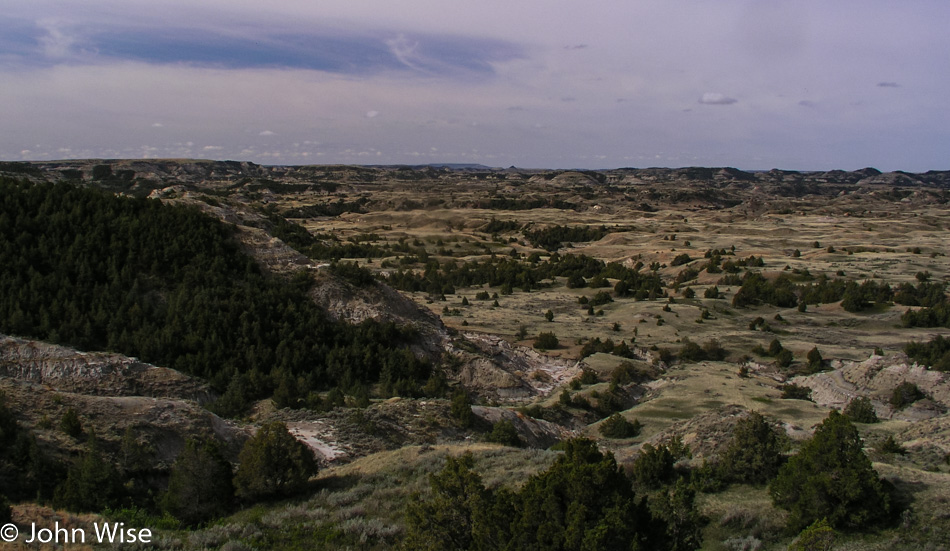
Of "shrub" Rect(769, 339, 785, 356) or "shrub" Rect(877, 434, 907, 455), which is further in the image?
"shrub" Rect(769, 339, 785, 356)

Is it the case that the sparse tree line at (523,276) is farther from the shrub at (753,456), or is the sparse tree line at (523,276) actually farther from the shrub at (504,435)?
the shrub at (753,456)

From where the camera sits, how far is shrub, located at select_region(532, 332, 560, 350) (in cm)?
2842

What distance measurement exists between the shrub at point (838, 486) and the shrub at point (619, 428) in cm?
880

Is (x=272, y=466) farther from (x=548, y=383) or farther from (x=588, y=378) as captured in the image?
(x=588, y=378)

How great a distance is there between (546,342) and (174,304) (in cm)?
1646

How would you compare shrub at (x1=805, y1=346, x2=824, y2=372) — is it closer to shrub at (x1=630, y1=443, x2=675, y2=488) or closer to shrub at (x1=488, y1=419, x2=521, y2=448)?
shrub at (x1=488, y1=419, x2=521, y2=448)

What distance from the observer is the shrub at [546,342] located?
28422 millimetres

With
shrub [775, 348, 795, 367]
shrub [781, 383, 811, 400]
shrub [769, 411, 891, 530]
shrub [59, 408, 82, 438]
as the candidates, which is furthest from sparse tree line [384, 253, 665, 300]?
shrub [769, 411, 891, 530]

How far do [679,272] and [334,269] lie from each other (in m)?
36.0

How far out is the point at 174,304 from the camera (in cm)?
1986

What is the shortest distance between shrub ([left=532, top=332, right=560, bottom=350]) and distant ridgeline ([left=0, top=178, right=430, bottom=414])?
750 cm

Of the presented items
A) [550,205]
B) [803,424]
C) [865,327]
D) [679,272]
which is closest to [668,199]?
[550,205]

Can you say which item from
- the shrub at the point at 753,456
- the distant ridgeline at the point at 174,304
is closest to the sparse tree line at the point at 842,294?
the distant ridgeline at the point at 174,304

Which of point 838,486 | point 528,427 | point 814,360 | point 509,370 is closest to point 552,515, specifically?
point 838,486
